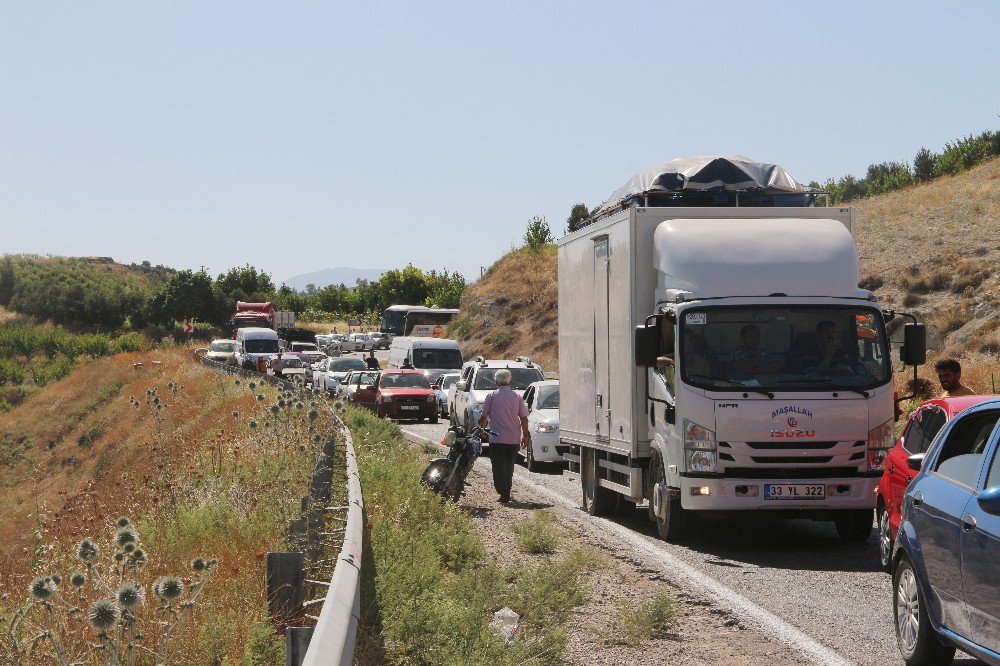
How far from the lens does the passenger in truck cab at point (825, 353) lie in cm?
1267

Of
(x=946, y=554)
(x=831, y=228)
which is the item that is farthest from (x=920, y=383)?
(x=946, y=554)

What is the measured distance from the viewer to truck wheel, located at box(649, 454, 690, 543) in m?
13.1

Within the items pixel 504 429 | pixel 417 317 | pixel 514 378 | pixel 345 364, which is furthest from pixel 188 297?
pixel 504 429

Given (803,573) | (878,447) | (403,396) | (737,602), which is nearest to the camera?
(737,602)

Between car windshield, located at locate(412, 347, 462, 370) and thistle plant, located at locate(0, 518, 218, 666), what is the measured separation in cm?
3559

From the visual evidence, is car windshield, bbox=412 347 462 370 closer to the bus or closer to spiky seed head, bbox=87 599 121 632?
spiky seed head, bbox=87 599 121 632

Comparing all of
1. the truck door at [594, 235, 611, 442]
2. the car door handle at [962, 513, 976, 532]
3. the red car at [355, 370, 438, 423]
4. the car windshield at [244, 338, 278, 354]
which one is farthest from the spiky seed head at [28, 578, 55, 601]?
the car windshield at [244, 338, 278, 354]

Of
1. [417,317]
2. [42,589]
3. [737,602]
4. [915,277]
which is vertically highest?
[915,277]

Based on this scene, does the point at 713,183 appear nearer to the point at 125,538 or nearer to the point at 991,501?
the point at 991,501

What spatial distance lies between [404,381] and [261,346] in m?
25.6

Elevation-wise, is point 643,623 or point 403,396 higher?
point 643,623

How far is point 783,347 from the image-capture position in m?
12.7

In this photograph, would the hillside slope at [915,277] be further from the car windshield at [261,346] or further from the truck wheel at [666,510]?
the truck wheel at [666,510]

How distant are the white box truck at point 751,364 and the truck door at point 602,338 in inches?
24.7
